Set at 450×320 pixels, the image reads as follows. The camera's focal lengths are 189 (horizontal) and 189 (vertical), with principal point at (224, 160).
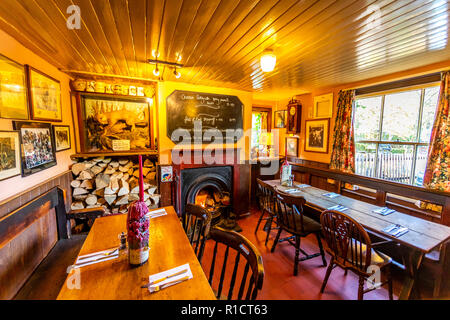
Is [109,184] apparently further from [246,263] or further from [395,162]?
[395,162]

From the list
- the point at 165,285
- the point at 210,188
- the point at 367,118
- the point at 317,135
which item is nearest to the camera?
the point at 165,285

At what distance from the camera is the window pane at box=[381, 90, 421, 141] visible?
2602 mm

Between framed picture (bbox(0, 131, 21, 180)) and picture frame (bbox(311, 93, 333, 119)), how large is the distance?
13.7 feet

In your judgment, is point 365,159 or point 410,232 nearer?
point 410,232

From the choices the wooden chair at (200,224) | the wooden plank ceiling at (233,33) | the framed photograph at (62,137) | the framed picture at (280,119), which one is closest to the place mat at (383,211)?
the wooden plank ceiling at (233,33)

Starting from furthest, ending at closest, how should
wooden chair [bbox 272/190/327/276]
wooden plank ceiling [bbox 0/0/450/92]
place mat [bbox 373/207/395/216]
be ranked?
wooden chair [bbox 272/190/327/276] → place mat [bbox 373/207/395/216] → wooden plank ceiling [bbox 0/0/450/92]

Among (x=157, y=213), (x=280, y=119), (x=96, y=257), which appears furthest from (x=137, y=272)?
(x=280, y=119)

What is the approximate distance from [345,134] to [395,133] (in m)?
0.63

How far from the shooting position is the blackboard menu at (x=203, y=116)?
9.84 ft

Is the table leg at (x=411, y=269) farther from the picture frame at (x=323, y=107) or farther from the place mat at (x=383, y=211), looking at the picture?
the picture frame at (x=323, y=107)

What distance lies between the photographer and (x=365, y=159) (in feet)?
10.4

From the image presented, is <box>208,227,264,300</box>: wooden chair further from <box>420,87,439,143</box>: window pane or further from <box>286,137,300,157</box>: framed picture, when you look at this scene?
<box>286,137,300,157</box>: framed picture

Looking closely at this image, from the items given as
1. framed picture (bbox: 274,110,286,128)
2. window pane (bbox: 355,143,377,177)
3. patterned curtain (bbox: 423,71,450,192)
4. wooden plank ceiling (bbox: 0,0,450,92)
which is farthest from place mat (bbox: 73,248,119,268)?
framed picture (bbox: 274,110,286,128)

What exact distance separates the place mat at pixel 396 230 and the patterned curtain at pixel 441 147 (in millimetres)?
1162
